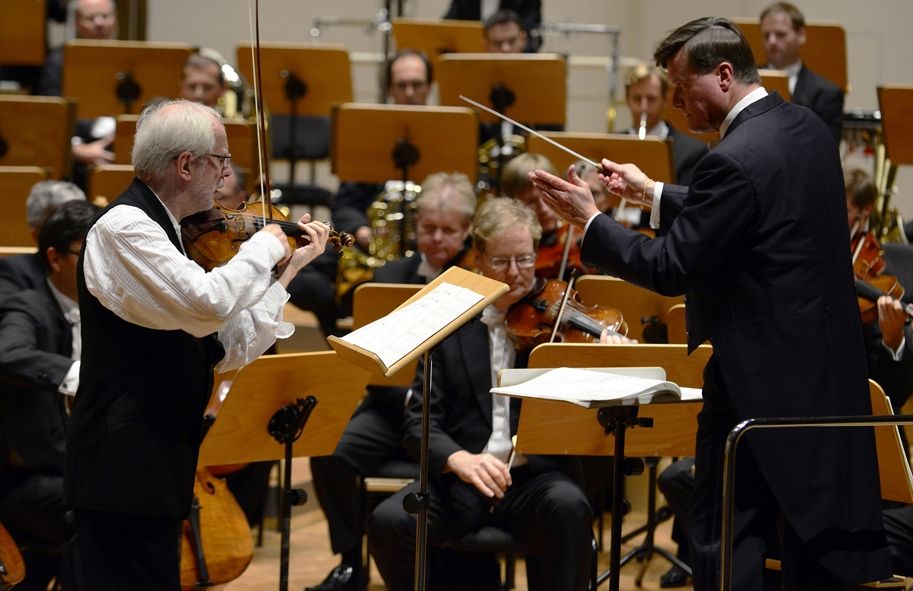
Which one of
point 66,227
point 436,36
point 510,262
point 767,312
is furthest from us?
point 436,36

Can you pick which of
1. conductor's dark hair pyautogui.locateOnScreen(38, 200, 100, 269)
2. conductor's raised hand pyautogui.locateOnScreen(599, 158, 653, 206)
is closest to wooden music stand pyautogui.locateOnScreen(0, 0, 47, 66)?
conductor's dark hair pyautogui.locateOnScreen(38, 200, 100, 269)

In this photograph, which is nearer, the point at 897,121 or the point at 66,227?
the point at 66,227

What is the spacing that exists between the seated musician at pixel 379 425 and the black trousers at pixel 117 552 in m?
1.51

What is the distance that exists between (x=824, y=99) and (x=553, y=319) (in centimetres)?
284

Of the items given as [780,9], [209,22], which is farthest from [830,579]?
[209,22]

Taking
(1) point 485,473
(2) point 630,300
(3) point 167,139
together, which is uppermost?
(3) point 167,139

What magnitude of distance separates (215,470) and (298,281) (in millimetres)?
1405

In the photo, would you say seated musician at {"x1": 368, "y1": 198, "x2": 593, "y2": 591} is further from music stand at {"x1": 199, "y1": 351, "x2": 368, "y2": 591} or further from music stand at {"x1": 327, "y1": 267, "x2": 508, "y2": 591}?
music stand at {"x1": 327, "y1": 267, "x2": 508, "y2": 591}

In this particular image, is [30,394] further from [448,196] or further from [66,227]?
[448,196]

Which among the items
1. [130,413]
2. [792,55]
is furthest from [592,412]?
[792,55]

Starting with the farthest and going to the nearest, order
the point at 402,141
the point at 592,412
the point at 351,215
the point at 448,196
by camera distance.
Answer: the point at 351,215
the point at 402,141
the point at 448,196
the point at 592,412

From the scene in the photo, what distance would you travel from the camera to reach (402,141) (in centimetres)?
523

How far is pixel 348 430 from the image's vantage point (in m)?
4.19

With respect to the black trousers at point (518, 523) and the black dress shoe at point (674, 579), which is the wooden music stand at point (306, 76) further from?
the black trousers at point (518, 523)
